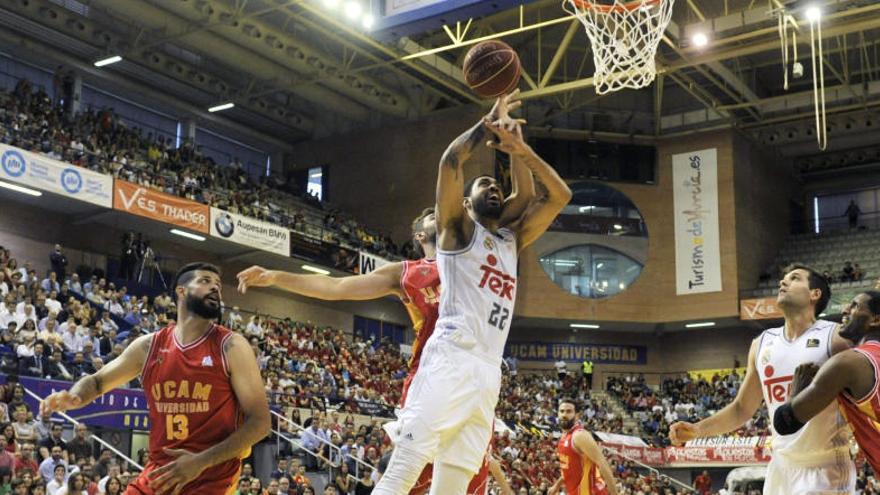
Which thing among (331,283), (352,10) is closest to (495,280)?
(331,283)

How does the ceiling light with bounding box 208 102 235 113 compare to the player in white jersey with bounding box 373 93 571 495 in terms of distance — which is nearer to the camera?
the player in white jersey with bounding box 373 93 571 495

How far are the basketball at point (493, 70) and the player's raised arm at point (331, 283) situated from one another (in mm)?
1718

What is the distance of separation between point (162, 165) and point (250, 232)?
3.27 m

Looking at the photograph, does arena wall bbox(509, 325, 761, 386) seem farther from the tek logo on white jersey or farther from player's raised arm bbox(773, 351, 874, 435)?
player's raised arm bbox(773, 351, 874, 435)

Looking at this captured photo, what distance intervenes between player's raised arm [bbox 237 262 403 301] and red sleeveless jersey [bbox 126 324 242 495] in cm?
88

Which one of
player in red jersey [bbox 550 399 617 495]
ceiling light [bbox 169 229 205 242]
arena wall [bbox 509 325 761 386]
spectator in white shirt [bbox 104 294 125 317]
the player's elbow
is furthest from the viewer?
arena wall [bbox 509 325 761 386]

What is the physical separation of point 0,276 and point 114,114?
12395 mm

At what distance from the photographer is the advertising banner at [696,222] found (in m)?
39.6

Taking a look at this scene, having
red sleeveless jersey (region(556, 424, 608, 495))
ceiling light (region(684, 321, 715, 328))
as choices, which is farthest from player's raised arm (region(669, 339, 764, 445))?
ceiling light (region(684, 321, 715, 328))

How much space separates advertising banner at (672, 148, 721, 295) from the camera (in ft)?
130

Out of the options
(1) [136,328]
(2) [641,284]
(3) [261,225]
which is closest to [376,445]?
(1) [136,328]

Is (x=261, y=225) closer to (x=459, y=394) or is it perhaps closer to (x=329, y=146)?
(x=329, y=146)

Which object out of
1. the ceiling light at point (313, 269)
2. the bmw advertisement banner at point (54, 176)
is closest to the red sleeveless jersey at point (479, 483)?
the bmw advertisement banner at point (54, 176)

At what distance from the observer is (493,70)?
6211 millimetres
